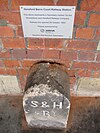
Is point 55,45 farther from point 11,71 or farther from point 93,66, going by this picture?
point 11,71

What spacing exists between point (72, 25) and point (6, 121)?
1122 millimetres

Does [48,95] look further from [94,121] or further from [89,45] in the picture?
[94,121]

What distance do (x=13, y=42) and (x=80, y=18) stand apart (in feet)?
1.78

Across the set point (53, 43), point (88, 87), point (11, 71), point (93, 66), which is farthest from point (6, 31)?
point (88, 87)

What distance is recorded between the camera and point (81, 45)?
5.25 feet

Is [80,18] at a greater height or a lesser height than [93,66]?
greater

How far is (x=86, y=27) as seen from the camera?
4.82 feet

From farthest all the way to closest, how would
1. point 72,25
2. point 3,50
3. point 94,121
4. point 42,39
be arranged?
point 94,121 → point 3,50 → point 42,39 → point 72,25

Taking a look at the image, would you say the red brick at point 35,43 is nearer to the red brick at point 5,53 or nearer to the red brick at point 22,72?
the red brick at point 5,53

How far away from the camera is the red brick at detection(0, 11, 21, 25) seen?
1.41m

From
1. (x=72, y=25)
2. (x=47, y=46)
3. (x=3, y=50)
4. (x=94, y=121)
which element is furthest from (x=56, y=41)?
(x=94, y=121)

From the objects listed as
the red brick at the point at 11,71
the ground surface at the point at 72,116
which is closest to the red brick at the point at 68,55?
the red brick at the point at 11,71

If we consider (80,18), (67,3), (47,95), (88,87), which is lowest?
(88,87)

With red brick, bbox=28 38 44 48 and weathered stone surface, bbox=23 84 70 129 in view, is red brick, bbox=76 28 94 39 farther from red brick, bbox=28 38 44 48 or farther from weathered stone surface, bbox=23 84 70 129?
weathered stone surface, bbox=23 84 70 129
